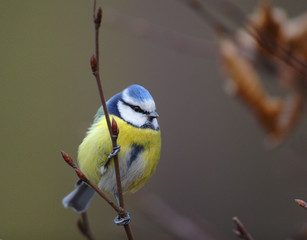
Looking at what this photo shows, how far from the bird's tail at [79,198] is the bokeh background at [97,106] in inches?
45.9

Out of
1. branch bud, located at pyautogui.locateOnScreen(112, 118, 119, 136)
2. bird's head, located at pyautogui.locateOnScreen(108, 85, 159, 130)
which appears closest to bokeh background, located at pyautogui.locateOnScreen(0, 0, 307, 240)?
bird's head, located at pyautogui.locateOnScreen(108, 85, 159, 130)

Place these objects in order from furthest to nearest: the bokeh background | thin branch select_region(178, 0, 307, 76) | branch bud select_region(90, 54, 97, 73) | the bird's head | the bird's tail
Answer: the bokeh background, the bird's tail, the bird's head, thin branch select_region(178, 0, 307, 76), branch bud select_region(90, 54, 97, 73)

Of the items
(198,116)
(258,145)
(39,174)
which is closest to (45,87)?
(39,174)

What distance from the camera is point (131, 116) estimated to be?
162 centimetres

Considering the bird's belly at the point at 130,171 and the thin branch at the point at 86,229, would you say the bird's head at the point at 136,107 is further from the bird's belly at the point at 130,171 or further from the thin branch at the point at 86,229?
the thin branch at the point at 86,229

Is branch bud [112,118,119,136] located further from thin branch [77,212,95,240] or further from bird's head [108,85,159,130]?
thin branch [77,212,95,240]

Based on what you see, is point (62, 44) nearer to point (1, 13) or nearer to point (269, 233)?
point (1, 13)

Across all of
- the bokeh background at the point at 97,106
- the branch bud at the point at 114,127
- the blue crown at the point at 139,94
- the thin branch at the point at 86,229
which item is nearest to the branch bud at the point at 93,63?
the branch bud at the point at 114,127

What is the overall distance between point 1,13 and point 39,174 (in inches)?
67.5

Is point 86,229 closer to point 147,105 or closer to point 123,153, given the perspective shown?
point 123,153

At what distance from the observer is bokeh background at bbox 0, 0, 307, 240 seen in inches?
133

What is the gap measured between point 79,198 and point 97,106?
1839 millimetres

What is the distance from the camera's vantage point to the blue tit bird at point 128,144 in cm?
152

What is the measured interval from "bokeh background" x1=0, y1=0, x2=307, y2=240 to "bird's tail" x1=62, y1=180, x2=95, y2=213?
117cm
